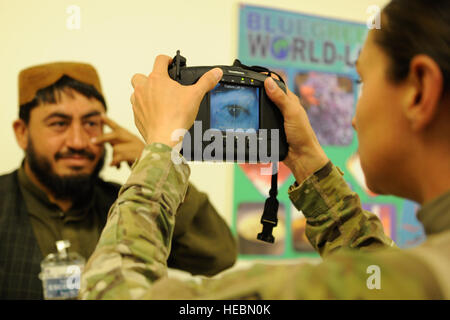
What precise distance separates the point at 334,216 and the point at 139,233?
34 centimetres

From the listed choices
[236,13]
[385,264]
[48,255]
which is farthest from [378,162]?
[236,13]

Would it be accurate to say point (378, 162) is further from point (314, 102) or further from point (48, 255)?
point (314, 102)

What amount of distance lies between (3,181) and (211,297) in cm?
105

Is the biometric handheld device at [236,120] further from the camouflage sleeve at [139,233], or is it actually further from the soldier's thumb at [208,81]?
the camouflage sleeve at [139,233]

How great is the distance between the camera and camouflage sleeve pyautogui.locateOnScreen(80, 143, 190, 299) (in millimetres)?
415

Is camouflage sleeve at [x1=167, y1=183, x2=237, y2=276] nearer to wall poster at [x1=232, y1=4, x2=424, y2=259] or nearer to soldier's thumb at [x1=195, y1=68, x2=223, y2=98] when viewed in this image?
wall poster at [x1=232, y1=4, x2=424, y2=259]

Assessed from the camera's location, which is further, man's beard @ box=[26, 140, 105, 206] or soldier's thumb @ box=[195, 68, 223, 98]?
man's beard @ box=[26, 140, 105, 206]

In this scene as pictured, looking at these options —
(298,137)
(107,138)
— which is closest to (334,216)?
(298,137)

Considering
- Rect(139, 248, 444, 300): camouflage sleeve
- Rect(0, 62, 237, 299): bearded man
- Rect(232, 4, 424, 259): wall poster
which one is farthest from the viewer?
Rect(232, 4, 424, 259): wall poster

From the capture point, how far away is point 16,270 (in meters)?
1.08

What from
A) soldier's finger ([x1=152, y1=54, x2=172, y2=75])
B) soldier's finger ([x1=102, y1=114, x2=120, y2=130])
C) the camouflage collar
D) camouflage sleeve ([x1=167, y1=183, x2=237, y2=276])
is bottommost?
camouflage sleeve ([x1=167, y1=183, x2=237, y2=276])

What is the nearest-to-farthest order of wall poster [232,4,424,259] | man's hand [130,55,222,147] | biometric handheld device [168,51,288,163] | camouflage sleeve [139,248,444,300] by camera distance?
camouflage sleeve [139,248,444,300], man's hand [130,55,222,147], biometric handheld device [168,51,288,163], wall poster [232,4,424,259]

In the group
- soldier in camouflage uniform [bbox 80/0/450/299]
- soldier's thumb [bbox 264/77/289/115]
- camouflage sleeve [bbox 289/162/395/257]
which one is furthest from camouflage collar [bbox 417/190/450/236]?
soldier's thumb [bbox 264/77/289/115]

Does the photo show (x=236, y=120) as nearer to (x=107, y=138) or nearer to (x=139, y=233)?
(x=139, y=233)
